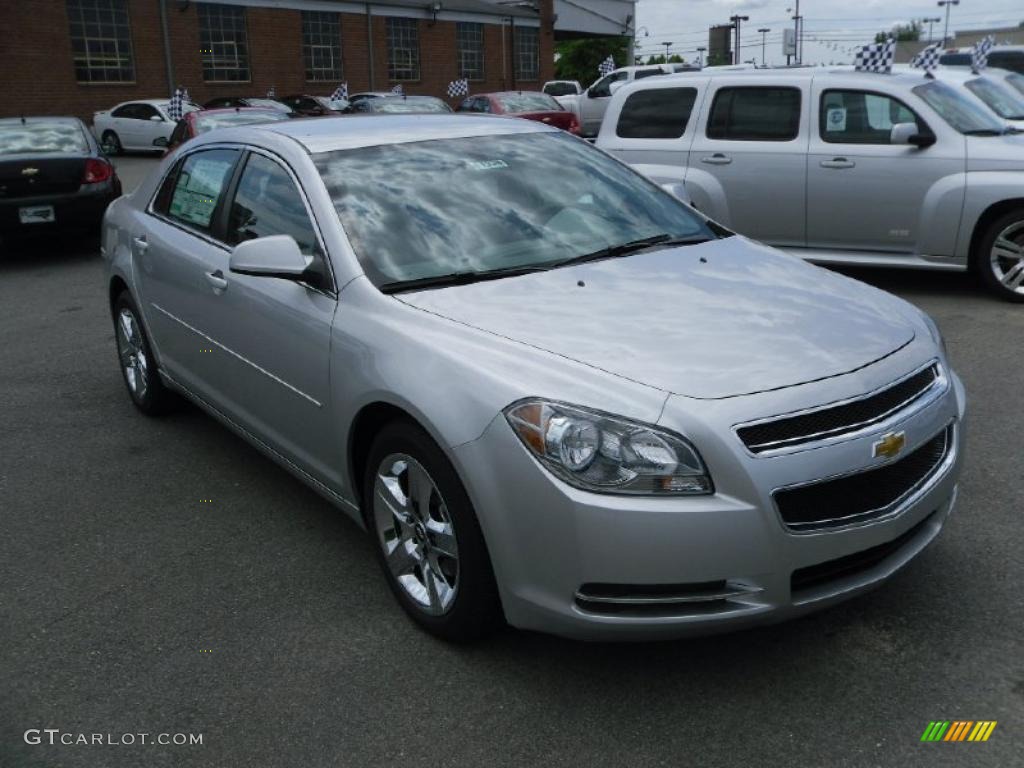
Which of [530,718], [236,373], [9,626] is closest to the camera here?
[530,718]

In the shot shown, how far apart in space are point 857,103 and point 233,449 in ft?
18.7

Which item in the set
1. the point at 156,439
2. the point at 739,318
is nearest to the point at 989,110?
the point at 739,318

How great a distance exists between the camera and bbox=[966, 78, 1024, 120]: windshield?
387 inches

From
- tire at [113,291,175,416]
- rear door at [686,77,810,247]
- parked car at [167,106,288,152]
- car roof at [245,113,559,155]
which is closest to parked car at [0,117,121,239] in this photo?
parked car at [167,106,288,152]

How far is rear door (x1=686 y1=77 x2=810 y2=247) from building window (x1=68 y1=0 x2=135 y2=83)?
27989 mm

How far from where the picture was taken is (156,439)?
5.55m

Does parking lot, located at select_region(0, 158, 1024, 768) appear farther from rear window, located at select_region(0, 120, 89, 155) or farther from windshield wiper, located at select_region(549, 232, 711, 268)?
rear window, located at select_region(0, 120, 89, 155)

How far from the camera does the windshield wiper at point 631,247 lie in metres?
3.88

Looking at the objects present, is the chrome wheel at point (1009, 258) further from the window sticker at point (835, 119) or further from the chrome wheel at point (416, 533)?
the chrome wheel at point (416, 533)

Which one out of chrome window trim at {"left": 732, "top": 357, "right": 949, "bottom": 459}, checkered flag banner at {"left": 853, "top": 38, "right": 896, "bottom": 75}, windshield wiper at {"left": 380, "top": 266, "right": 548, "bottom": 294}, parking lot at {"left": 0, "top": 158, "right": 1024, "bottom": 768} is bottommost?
parking lot at {"left": 0, "top": 158, "right": 1024, "bottom": 768}

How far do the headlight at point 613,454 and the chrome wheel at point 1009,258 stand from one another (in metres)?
6.09

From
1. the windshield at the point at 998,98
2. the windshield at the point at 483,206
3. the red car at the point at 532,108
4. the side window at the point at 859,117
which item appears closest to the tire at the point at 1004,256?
the side window at the point at 859,117

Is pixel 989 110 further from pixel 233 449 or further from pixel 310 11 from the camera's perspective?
pixel 310 11

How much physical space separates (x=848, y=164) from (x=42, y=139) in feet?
28.9
